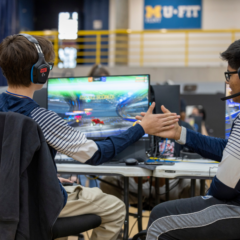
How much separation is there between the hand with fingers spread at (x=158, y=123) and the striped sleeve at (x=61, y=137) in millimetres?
273

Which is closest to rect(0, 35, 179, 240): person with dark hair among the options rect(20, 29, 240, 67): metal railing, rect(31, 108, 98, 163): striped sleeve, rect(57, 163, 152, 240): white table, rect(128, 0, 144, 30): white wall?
rect(31, 108, 98, 163): striped sleeve

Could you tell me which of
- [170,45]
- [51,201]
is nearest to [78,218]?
[51,201]

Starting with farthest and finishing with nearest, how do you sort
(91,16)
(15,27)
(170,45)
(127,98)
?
(91,16) < (170,45) < (15,27) < (127,98)

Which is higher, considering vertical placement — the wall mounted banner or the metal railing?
the wall mounted banner

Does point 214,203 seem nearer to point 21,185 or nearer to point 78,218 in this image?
point 78,218

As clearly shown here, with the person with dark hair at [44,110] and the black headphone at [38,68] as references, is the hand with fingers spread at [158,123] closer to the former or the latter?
the person with dark hair at [44,110]

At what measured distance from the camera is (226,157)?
98 cm

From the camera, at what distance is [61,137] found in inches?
43.3

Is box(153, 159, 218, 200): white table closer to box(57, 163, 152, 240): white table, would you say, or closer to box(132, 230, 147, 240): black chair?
box(57, 163, 152, 240): white table

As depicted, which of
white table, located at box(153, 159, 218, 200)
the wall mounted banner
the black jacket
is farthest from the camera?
the wall mounted banner

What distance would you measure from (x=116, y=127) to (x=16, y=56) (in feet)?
2.56

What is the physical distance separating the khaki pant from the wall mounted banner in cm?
638

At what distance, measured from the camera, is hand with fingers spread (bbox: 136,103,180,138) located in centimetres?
129

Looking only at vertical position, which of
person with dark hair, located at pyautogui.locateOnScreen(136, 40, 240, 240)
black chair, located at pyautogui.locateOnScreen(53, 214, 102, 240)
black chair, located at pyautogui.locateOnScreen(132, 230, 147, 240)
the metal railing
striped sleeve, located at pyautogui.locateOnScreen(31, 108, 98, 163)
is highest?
the metal railing
